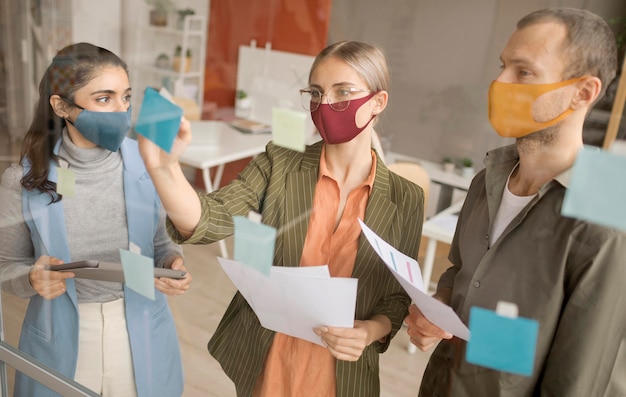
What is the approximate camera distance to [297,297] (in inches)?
35.0

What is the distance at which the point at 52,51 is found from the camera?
1.27 m

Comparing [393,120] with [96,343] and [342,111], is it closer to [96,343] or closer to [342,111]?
[342,111]

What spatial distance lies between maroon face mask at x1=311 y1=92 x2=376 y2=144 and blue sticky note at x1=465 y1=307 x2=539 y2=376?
33 cm

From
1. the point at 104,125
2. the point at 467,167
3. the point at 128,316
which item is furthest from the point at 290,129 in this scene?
the point at 128,316

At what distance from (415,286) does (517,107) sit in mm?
283

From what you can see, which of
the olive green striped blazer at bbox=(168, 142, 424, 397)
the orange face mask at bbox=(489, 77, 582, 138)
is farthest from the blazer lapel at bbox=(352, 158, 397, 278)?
the orange face mask at bbox=(489, 77, 582, 138)

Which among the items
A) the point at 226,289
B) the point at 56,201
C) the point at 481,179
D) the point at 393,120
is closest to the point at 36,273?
the point at 56,201

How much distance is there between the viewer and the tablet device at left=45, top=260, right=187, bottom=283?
1160 mm

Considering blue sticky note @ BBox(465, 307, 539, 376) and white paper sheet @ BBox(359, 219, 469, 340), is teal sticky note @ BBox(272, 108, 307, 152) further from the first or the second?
blue sticky note @ BBox(465, 307, 539, 376)

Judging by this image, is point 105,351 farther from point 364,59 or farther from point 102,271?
point 364,59

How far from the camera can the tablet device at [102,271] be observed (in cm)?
116

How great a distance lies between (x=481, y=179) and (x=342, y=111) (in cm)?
25

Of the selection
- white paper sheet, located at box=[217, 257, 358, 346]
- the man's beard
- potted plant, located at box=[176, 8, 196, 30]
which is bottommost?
white paper sheet, located at box=[217, 257, 358, 346]

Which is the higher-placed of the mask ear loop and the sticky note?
the mask ear loop
